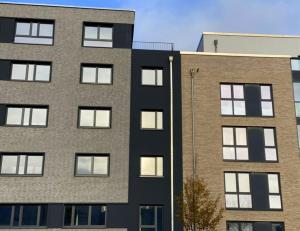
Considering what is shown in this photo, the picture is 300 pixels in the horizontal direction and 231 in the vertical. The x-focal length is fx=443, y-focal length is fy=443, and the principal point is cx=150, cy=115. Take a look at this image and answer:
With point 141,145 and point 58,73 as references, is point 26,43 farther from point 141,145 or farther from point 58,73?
point 141,145

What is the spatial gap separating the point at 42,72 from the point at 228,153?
13.0m

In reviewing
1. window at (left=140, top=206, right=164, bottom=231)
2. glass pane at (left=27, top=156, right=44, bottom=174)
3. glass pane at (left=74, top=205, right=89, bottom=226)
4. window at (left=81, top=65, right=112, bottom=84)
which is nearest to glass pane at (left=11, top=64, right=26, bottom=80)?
window at (left=81, top=65, right=112, bottom=84)

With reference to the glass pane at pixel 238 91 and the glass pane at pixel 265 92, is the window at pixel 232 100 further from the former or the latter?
the glass pane at pixel 265 92

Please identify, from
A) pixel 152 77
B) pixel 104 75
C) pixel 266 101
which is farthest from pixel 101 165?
pixel 266 101

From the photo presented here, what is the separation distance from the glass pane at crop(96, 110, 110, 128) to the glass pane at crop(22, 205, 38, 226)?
6.26 metres

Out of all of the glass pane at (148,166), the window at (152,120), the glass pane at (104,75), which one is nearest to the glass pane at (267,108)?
the window at (152,120)

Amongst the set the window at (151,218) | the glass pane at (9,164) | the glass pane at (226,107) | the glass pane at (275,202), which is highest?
the glass pane at (226,107)

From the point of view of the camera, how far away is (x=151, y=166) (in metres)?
27.2

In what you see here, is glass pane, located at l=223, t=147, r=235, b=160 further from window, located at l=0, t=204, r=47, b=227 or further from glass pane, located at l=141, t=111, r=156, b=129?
window, located at l=0, t=204, r=47, b=227

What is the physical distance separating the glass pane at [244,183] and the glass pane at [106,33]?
40.7 feet

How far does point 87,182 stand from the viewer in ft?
86.0

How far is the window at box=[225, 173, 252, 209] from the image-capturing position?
88.8 feet

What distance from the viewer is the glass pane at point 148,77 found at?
29056mm

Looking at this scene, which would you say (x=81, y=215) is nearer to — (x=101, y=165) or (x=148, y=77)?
(x=101, y=165)
